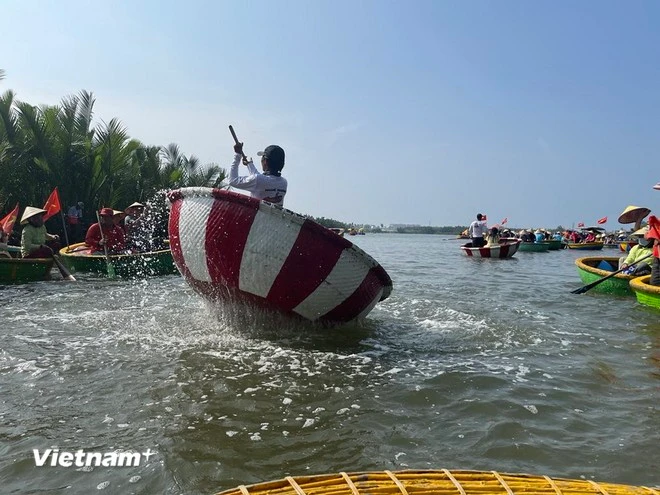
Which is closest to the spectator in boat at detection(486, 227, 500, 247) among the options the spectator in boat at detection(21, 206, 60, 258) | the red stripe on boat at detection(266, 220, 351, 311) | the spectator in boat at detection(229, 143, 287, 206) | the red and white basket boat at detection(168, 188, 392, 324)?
the spectator in boat at detection(21, 206, 60, 258)

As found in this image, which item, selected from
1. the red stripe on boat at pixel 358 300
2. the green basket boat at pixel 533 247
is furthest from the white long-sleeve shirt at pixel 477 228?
the red stripe on boat at pixel 358 300

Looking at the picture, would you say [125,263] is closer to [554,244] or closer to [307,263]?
[307,263]

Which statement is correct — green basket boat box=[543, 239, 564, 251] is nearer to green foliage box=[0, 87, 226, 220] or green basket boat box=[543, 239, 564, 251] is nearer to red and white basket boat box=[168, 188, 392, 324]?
green foliage box=[0, 87, 226, 220]

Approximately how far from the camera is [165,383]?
12.1ft

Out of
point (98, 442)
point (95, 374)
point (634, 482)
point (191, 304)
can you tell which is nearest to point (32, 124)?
point (191, 304)

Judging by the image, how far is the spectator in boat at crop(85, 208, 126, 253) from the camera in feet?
39.8

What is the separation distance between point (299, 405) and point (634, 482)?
73.9 inches

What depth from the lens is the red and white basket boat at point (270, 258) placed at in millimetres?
4559

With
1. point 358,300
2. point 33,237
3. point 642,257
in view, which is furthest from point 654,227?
point 33,237

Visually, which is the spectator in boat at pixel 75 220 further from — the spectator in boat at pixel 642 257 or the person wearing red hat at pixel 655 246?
the person wearing red hat at pixel 655 246

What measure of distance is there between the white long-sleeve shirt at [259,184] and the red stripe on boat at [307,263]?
0.84 metres

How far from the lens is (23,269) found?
32.4 ft

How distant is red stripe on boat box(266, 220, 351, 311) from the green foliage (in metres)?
17.1

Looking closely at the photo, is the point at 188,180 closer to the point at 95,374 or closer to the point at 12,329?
the point at 12,329
